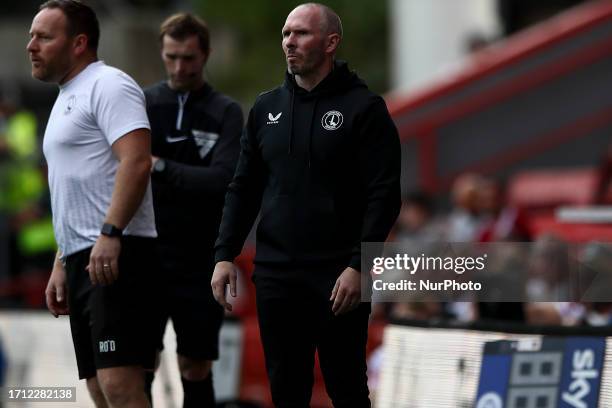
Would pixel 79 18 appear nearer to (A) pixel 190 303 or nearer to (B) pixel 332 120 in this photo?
(B) pixel 332 120

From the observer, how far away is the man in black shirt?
24.6ft

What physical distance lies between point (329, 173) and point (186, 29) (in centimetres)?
→ 165

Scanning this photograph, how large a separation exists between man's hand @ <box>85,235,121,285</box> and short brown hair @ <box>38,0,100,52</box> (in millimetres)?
965

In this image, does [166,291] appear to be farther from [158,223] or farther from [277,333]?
[277,333]

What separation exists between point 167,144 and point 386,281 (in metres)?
1.32

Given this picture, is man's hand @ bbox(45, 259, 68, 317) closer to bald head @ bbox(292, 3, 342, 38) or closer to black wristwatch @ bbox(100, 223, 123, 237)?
black wristwatch @ bbox(100, 223, 123, 237)

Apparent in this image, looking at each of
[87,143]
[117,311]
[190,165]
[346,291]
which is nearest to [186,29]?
[190,165]

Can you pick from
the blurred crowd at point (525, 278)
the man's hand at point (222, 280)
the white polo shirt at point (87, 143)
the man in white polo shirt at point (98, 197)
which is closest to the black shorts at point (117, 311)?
the man in white polo shirt at point (98, 197)

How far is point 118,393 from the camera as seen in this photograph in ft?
21.5

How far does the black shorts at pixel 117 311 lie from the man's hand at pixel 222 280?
50 centimetres

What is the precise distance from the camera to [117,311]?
21.6ft
